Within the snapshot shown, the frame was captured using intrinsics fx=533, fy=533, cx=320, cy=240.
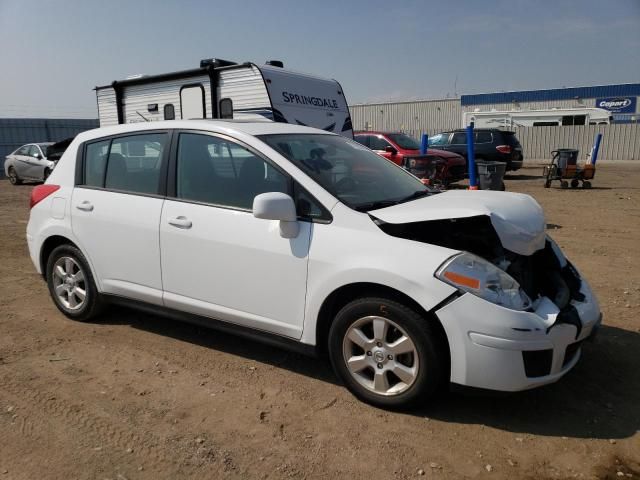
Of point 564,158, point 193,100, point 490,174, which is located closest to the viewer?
point 193,100

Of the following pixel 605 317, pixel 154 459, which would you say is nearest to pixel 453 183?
pixel 605 317

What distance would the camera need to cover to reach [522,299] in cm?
288

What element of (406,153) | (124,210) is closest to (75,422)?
(124,210)

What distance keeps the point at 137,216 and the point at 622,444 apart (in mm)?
3395

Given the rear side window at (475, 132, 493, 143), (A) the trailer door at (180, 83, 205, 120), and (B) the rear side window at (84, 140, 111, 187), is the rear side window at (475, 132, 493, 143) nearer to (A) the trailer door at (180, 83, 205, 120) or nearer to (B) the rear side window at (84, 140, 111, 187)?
(A) the trailer door at (180, 83, 205, 120)

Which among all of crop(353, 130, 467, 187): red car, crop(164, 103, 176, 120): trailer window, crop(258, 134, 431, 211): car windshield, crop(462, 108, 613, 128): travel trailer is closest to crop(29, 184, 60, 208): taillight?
crop(258, 134, 431, 211): car windshield

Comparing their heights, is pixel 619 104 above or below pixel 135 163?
above

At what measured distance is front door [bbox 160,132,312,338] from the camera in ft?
10.9

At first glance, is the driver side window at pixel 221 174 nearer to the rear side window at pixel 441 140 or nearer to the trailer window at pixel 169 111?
the trailer window at pixel 169 111

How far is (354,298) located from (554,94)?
39438 millimetres

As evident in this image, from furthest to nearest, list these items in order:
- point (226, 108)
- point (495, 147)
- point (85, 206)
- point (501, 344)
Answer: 1. point (495, 147)
2. point (226, 108)
3. point (85, 206)
4. point (501, 344)

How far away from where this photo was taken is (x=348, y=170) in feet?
12.4

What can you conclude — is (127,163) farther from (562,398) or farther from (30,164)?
(30,164)

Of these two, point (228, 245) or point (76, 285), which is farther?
point (76, 285)
